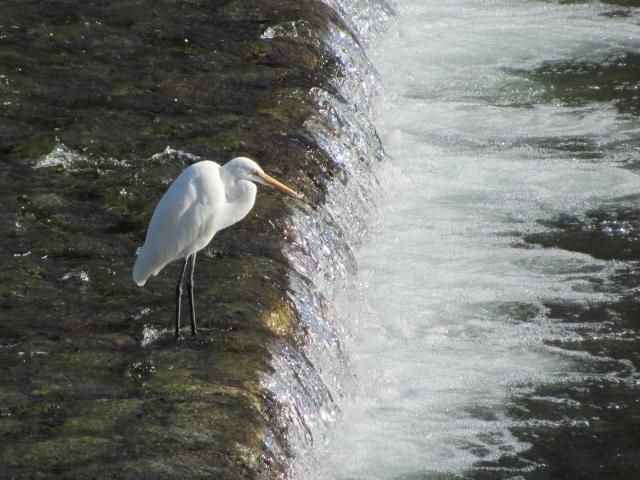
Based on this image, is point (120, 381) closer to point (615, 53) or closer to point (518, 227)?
point (518, 227)

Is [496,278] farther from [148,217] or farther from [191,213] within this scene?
[191,213]

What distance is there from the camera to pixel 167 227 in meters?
4.76

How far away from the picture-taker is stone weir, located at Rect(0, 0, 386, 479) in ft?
14.0

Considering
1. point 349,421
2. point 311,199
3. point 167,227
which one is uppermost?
point 167,227

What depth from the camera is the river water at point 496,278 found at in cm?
528

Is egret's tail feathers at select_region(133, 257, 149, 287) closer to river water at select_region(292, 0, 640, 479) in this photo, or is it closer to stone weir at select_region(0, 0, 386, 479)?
stone weir at select_region(0, 0, 386, 479)

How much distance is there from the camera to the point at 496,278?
712cm

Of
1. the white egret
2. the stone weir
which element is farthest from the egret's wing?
the stone weir

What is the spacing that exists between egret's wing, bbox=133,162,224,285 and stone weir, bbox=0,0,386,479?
0.37 meters

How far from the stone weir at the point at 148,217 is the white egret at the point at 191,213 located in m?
0.36

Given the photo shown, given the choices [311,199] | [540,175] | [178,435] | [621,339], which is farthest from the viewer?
[540,175]

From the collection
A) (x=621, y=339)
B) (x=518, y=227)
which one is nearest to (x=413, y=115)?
(x=518, y=227)

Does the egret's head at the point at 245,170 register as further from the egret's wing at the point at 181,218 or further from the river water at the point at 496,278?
the river water at the point at 496,278

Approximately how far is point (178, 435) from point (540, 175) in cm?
521
